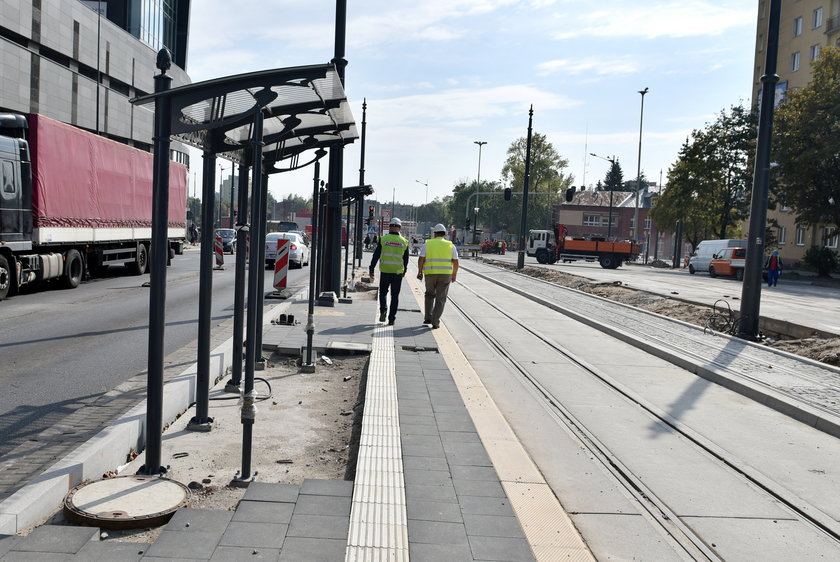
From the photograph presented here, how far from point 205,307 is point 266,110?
168cm

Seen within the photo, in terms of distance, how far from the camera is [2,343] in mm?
9992

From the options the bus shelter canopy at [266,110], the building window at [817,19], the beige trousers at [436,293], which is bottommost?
the beige trousers at [436,293]

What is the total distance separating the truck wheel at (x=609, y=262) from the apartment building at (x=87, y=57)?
3023cm

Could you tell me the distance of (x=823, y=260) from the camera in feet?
138

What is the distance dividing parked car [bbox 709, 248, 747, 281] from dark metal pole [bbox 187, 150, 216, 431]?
3809 cm

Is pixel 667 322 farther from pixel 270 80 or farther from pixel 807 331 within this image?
pixel 270 80

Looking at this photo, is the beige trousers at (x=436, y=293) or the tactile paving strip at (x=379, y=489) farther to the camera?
the beige trousers at (x=436, y=293)

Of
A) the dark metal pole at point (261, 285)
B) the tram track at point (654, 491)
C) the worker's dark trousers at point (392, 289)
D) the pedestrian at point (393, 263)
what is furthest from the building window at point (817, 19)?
the dark metal pole at point (261, 285)

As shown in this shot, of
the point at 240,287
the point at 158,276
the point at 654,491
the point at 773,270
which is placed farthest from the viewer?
the point at 773,270

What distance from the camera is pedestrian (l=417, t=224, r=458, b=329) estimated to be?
42.6ft

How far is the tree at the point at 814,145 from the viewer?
40500 mm

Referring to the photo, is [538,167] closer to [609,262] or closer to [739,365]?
Result: [609,262]

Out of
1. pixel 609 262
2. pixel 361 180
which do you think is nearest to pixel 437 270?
pixel 361 180

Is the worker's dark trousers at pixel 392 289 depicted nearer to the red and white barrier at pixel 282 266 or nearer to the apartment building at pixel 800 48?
the red and white barrier at pixel 282 266
